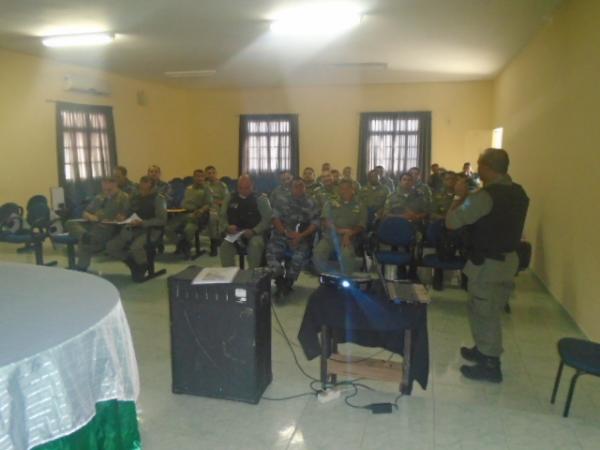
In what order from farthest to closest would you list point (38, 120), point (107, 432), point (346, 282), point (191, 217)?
point (38, 120) < point (191, 217) < point (346, 282) < point (107, 432)

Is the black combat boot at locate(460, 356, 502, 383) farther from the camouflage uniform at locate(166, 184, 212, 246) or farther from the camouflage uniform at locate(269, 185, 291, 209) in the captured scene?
the camouflage uniform at locate(166, 184, 212, 246)

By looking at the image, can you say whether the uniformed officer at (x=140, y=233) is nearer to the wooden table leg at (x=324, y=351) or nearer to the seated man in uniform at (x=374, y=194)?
the seated man in uniform at (x=374, y=194)

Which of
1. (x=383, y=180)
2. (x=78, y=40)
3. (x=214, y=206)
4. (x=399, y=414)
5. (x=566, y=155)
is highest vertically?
(x=78, y=40)

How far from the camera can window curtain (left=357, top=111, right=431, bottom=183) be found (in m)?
9.88

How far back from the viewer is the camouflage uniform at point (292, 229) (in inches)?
186

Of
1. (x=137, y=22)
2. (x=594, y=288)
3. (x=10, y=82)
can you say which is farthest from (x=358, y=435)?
(x=10, y=82)

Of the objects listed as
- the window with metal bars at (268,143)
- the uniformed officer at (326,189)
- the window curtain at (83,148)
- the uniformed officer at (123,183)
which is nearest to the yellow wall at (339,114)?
the window with metal bars at (268,143)

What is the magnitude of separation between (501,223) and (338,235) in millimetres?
2286

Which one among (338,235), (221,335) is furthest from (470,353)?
(338,235)

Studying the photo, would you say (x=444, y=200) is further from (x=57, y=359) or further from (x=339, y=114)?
(x=57, y=359)

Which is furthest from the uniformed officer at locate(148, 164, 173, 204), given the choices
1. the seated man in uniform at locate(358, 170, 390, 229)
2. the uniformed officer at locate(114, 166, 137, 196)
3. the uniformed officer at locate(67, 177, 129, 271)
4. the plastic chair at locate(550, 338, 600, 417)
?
the plastic chair at locate(550, 338, 600, 417)

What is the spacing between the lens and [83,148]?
787 cm

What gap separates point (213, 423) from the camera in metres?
2.40

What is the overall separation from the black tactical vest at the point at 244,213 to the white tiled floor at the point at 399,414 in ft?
5.79
